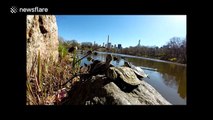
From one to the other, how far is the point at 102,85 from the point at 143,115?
349 millimetres

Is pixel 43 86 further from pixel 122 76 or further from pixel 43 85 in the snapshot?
pixel 122 76

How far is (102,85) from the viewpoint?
50.0 inches

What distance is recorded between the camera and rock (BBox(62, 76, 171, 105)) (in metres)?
1.16

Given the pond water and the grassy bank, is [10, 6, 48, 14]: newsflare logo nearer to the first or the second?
the grassy bank

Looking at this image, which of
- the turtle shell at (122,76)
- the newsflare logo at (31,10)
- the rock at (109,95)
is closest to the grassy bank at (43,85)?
the rock at (109,95)

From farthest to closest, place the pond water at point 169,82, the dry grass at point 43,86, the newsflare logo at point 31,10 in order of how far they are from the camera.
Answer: the pond water at point 169,82, the dry grass at point 43,86, the newsflare logo at point 31,10

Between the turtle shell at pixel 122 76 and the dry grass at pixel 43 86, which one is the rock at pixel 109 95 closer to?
the turtle shell at pixel 122 76

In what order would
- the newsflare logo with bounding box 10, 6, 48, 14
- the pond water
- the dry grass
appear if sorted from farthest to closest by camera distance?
the pond water
the dry grass
the newsflare logo with bounding box 10, 6, 48, 14

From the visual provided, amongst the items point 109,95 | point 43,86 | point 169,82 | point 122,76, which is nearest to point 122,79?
point 122,76

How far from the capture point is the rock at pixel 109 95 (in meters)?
1.16

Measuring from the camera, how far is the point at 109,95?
1.18 m
